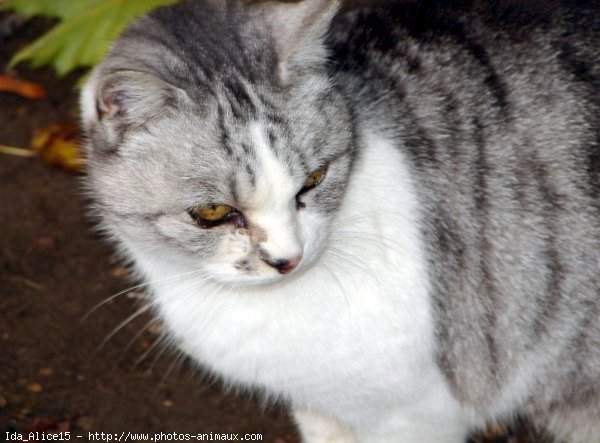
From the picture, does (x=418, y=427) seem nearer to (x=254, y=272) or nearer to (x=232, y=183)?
(x=254, y=272)

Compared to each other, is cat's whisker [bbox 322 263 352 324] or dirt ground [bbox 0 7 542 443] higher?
cat's whisker [bbox 322 263 352 324]

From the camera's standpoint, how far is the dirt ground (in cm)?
271

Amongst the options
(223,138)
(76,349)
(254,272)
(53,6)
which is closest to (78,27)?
(53,6)

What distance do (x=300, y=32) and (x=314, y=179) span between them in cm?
35

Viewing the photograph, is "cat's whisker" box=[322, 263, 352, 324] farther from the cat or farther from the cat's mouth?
the cat's mouth

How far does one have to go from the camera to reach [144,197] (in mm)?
1954

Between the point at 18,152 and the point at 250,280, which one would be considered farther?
the point at 18,152

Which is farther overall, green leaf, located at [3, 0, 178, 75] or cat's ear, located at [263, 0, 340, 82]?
green leaf, located at [3, 0, 178, 75]

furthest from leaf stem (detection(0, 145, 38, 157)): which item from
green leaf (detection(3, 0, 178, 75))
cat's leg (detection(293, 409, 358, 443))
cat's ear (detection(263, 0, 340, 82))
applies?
cat's ear (detection(263, 0, 340, 82))

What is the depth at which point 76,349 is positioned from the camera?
2.90m

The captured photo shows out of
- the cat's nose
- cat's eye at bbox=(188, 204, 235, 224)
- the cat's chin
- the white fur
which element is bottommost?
the white fur

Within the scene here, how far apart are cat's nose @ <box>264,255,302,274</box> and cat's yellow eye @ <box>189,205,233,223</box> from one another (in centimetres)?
15

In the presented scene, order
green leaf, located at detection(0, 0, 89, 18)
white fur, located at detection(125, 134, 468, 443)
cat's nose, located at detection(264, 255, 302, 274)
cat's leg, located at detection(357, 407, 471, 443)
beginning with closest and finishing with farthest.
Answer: cat's nose, located at detection(264, 255, 302, 274) < white fur, located at detection(125, 134, 468, 443) < cat's leg, located at detection(357, 407, 471, 443) < green leaf, located at detection(0, 0, 89, 18)

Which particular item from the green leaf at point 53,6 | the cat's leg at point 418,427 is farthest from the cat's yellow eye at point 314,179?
the green leaf at point 53,6
